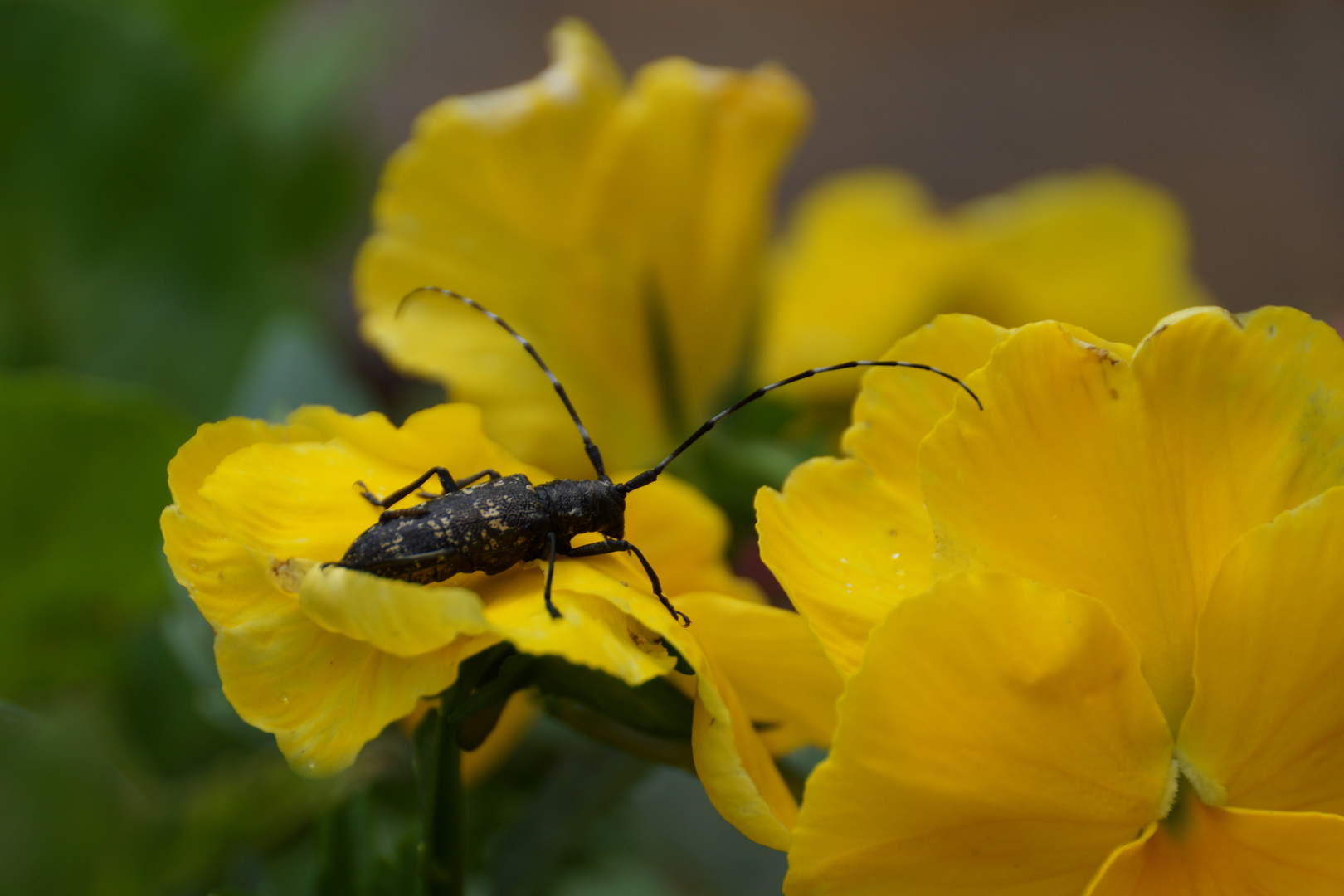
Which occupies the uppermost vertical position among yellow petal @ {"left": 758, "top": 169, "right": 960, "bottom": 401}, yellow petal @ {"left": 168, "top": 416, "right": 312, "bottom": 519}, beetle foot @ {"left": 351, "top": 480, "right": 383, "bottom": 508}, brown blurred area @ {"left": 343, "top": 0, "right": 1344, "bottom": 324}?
yellow petal @ {"left": 168, "top": 416, "right": 312, "bottom": 519}

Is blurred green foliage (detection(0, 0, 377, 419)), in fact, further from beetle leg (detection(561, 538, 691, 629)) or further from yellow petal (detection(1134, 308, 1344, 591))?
yellow petal (detection(1134, 308, 1344, 591))

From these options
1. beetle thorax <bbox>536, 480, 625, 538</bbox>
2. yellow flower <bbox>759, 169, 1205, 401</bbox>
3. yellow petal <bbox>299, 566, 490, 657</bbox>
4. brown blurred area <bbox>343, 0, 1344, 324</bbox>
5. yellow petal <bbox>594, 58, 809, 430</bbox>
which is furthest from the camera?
brown blurred area <bbox>343, 0, 1344, 324</bbox>

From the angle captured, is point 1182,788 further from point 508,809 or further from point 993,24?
point 993,24

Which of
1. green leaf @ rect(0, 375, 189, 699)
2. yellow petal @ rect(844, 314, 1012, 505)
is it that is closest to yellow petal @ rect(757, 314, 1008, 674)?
yellow petal @ rect(844, 314, 1012, 505)

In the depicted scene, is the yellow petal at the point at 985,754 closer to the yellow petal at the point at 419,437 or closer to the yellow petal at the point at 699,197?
the yellow petal at the point at 419,437

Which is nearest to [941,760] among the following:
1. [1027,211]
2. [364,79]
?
[1027,211]

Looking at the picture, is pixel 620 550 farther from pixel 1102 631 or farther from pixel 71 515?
pixel 71 515
